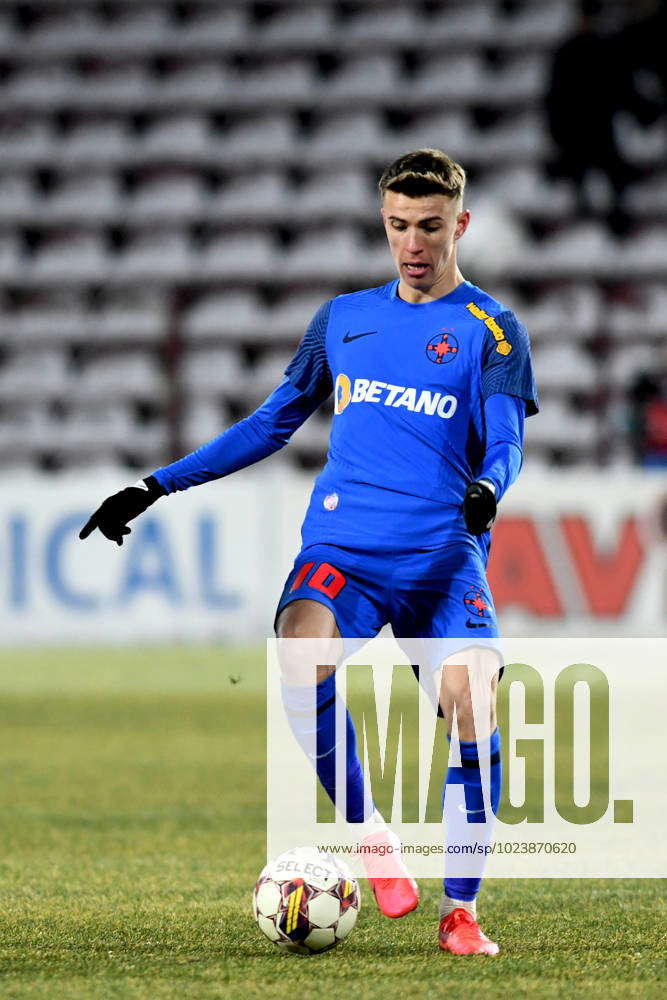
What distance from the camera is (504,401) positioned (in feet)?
13.2

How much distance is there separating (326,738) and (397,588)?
0.42 m

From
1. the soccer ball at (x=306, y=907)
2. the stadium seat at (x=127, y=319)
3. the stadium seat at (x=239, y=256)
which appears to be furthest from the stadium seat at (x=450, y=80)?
the soccer ball at (x=306, y=907)

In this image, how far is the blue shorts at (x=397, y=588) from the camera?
163 inches

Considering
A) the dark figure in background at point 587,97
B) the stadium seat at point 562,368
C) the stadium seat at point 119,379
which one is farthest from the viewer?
the stadium seat at point 119,379

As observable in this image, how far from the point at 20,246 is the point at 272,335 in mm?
3372

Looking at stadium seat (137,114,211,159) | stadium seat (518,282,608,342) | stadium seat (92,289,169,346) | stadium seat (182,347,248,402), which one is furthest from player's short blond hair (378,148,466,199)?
stadium seat (137,114,211,159)

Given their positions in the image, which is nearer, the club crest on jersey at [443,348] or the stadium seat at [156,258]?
the club crest on jersey at [443,348]

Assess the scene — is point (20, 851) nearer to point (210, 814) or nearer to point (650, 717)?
point (210, 814)

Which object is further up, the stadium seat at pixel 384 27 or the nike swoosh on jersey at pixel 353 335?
the stadium seat at pixel 384 27

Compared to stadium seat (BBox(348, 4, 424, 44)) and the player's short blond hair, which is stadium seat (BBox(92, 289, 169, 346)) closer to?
stadium seat (BBox(348, 4, 424, 44))

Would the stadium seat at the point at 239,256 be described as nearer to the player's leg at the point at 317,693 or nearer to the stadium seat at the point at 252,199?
the stadium seat at the point at 252,199

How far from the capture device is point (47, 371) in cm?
1802

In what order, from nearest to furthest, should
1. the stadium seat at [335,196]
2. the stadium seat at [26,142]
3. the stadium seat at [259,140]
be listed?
the stadium seat at [335,196]
the stadium seat at [259,140]
the stadium seat at [26,142]

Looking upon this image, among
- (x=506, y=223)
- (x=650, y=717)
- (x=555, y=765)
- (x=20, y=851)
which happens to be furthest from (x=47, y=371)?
(x=20, y=851)
